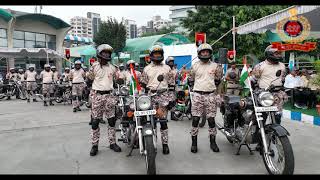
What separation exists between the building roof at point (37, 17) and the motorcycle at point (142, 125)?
2141cm

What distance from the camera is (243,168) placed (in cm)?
453

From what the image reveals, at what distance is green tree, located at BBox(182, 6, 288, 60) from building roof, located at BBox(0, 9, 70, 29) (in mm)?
12128

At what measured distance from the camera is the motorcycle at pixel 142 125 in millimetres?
4238

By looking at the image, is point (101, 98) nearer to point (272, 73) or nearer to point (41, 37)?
point (272, 73)

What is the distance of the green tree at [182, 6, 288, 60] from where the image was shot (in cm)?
2066

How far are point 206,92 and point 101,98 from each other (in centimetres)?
171

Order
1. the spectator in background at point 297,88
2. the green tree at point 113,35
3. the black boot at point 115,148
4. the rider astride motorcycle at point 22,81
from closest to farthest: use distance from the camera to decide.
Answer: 1. the black boot at point 115,148
2. the spectator in background at point 297,88
3. the rider astride motorcycle at point 22,81
4. the green tree at point 113,35

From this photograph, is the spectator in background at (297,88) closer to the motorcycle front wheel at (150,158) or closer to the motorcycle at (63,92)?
the motorcycle front wheel at (150,158)

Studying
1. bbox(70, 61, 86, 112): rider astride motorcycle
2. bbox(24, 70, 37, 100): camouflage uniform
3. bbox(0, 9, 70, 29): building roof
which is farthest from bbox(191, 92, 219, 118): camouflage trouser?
bbox(0, 9, 70, 29): building roof

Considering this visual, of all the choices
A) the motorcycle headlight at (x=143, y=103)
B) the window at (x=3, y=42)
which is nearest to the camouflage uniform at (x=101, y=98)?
the motorcycle headlight at (x=143, y=103)

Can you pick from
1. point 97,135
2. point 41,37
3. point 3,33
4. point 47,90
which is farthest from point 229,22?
point 97,135

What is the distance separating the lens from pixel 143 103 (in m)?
4.72
